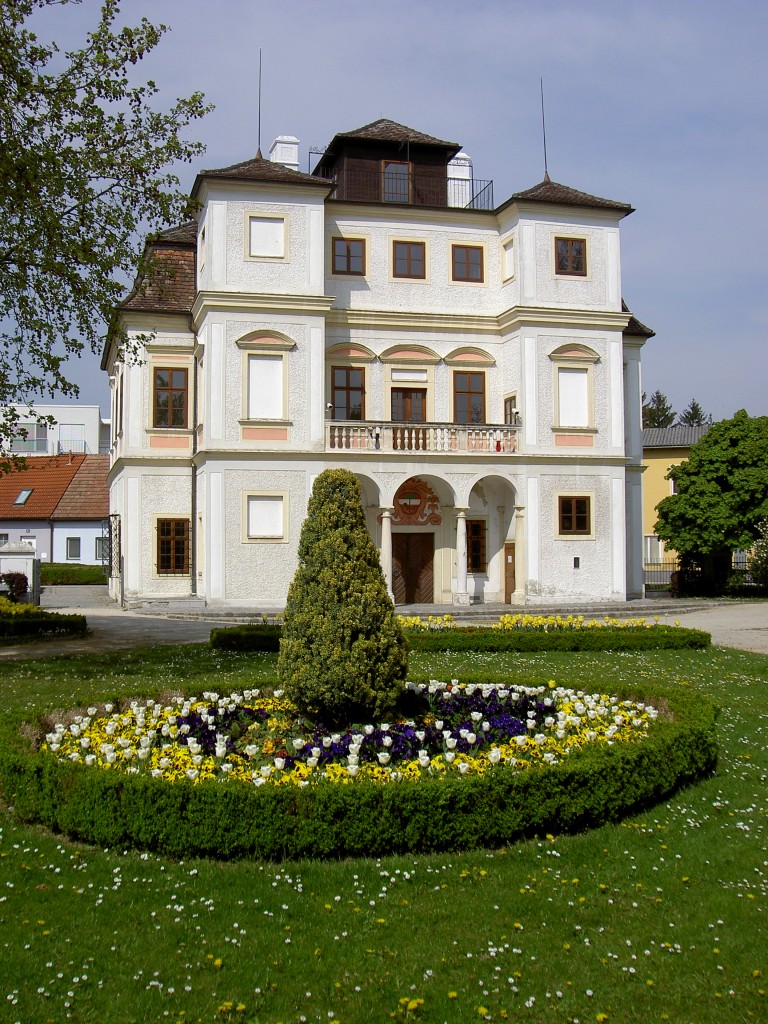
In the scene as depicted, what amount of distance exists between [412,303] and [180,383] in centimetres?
803

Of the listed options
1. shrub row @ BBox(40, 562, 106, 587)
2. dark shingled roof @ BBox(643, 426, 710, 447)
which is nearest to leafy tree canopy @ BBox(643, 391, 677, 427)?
dark shingled roof @ BBox(643, 426, 710, 447)

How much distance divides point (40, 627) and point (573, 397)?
713 inches

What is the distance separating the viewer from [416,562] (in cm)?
3234

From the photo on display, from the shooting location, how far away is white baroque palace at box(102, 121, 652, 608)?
97.4 ft

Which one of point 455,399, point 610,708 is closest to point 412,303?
point 455,399

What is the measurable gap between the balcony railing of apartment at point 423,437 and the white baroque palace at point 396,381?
0.06m

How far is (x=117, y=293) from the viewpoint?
54.7 feet

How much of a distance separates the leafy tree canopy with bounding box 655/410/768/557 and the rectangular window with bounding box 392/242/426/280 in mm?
12857

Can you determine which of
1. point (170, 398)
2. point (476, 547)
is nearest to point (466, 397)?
point (476, 547)

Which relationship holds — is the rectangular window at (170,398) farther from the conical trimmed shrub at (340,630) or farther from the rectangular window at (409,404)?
the conical trimmed shrub at (340,630)

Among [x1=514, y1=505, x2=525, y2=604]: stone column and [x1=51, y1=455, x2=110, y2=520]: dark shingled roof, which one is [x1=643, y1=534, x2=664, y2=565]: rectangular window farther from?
[x1=51, y1=455, x2=110, y2=520]: dark shingled roof

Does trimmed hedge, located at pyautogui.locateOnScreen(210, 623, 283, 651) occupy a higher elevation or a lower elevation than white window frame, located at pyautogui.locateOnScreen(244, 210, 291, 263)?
lower

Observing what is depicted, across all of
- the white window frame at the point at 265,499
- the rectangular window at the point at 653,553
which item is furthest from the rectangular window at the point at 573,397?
the rectangular window at the point at 653,553

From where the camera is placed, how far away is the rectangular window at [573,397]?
105 feet
